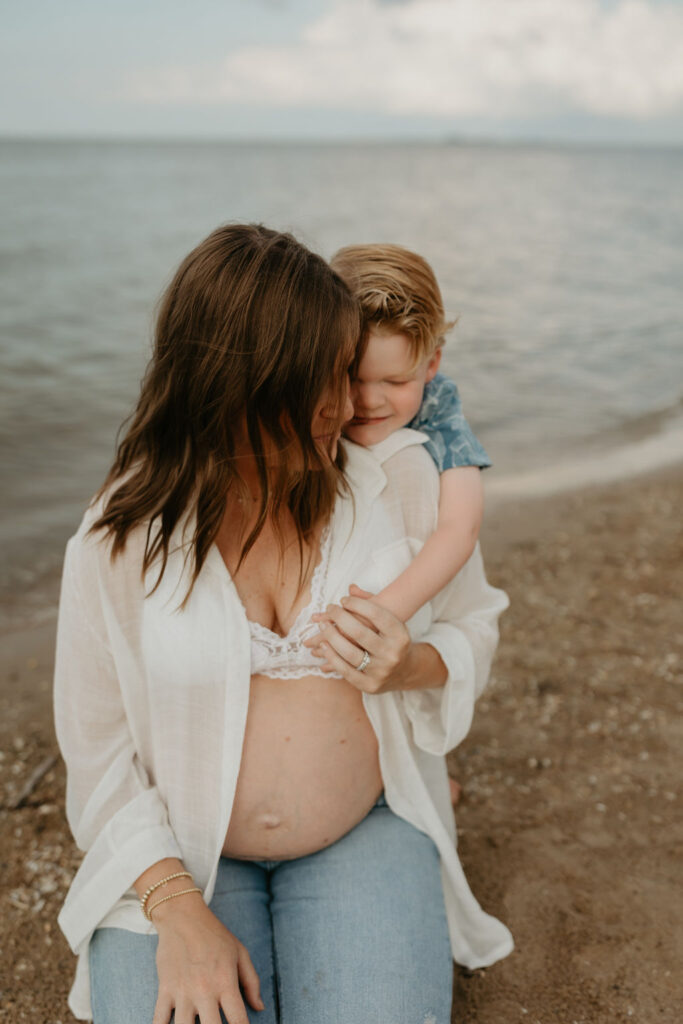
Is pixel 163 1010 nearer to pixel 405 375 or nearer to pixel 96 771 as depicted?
pixel 96 771

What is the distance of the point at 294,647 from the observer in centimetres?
200

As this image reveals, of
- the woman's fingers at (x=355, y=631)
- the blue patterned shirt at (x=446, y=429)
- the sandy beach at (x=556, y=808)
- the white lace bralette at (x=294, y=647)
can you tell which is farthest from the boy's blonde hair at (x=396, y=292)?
the sandy beach at (x=556, y=808)

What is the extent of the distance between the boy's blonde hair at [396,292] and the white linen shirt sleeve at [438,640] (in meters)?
0.30

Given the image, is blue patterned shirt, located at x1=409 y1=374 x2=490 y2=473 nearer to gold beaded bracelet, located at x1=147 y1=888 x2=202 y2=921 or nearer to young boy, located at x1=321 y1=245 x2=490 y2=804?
young boy, located at x1=321 y1=245 x2=490 y2=804

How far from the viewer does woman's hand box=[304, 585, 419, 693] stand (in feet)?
6.20

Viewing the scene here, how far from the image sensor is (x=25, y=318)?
14.3 meters

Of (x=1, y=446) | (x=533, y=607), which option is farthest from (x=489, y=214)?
(x=533, y=607)

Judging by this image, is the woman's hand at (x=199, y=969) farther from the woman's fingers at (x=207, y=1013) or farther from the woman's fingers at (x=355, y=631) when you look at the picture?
the woman's fingers at (x=355, y=631)

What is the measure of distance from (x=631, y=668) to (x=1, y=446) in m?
6.49

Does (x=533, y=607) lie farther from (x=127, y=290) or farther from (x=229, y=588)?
(x=127, y=290)

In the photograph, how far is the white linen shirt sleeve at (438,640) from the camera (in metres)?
2.15

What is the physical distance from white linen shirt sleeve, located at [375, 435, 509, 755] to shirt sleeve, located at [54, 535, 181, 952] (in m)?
0.70

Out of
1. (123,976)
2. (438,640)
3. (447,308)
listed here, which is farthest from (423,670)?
(447,308)

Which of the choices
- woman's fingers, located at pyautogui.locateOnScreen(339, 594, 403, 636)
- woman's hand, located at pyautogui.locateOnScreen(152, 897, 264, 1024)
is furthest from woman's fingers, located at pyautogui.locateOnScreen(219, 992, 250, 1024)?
woman's fingers, located at pyautogui.locateOnScreen(339, 594, 403, 636)
